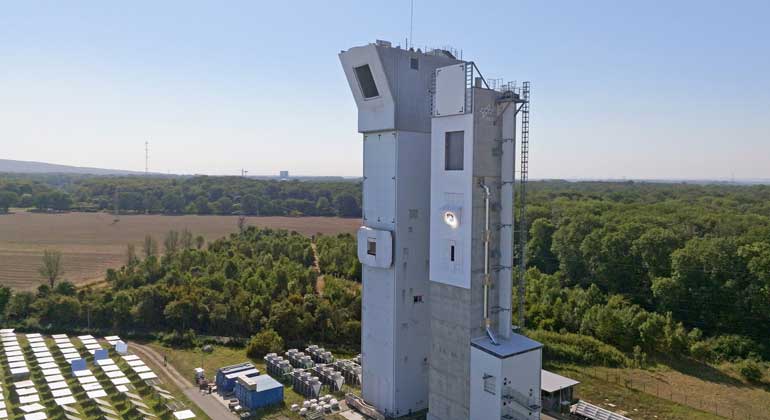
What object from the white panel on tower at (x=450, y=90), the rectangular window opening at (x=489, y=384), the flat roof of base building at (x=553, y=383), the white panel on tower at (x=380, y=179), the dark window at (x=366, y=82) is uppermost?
the dark window at (x=366, y=82)

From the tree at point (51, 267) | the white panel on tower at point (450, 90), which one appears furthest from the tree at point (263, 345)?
the tree at point (51, 267)

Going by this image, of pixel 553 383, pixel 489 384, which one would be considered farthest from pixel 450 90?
pixel 553 383

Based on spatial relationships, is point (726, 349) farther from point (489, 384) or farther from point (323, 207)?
point (323, 207)

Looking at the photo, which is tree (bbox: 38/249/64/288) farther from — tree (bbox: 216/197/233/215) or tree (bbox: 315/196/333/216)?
tree (bbox: 315/196/333/216)

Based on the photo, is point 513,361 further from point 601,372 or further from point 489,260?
point 601,372

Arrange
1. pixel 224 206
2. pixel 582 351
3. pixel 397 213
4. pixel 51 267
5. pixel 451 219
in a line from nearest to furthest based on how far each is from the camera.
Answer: pixel 451 219 < pixel 397 213 < pixel 582 351 < pixel 51 267 < pixel 224 206

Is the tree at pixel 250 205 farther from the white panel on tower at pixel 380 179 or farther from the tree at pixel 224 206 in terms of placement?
the white panel on tower at pixel 380 179
